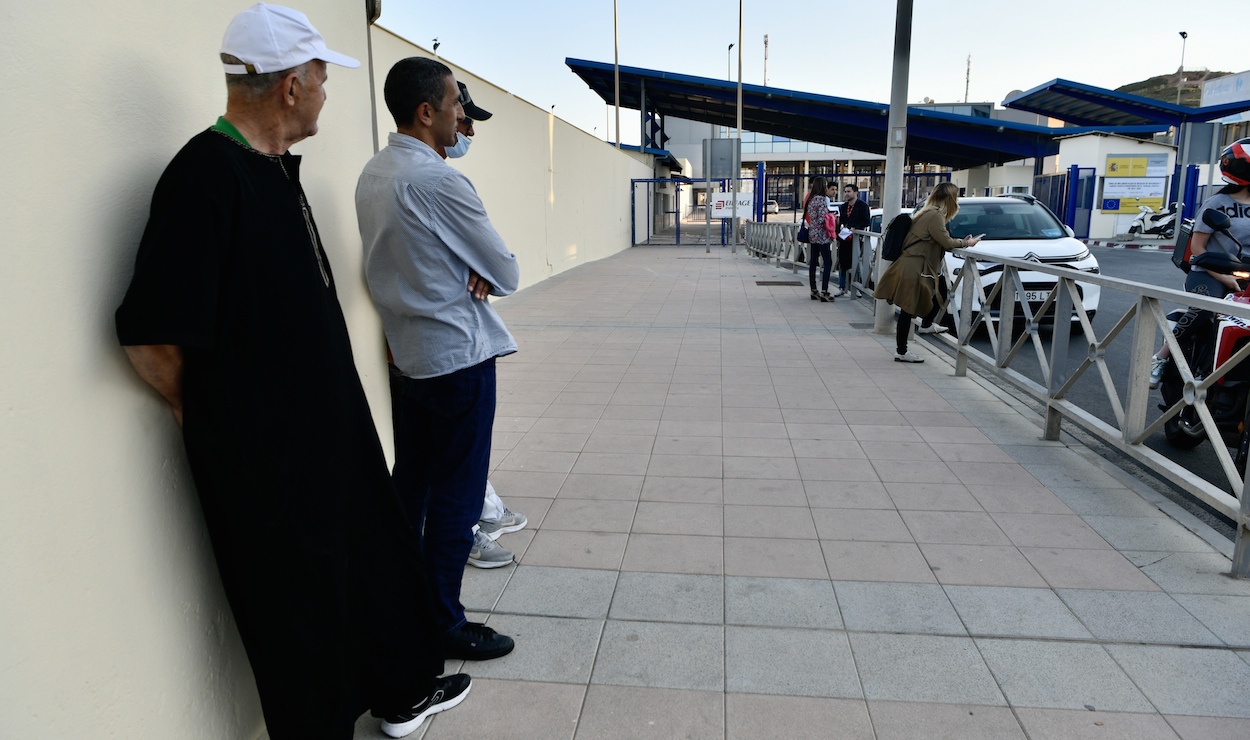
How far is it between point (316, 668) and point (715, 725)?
3.81 feet

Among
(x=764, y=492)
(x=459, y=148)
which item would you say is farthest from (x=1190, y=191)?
(x=459, y=148)

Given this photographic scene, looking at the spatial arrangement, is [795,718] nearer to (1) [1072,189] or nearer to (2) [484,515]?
(2) [484,515]

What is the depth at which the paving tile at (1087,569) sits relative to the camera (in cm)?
329

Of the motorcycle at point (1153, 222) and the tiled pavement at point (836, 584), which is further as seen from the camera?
the motorcycle at point (1153, 222)

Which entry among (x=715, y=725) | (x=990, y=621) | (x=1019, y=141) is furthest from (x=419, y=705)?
(x=1019, y=141)

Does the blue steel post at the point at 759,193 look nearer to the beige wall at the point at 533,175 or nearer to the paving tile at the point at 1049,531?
the beige wall at the point at 533,175

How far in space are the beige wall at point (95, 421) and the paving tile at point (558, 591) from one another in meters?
1.11

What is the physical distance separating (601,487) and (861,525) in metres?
1.38

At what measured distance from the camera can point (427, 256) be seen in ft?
8.09

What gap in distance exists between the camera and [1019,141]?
2862 centimetres

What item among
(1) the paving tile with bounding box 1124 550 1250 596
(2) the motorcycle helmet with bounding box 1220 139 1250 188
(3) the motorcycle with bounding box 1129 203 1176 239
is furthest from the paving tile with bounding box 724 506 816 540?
(3) the motorcycle with bounding box 1129 203 1176 239

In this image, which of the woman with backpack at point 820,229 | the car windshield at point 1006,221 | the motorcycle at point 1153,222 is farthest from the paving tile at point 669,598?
the motorcycle at point 1153,222

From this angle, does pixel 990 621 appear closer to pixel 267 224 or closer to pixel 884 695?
pixel 884 695

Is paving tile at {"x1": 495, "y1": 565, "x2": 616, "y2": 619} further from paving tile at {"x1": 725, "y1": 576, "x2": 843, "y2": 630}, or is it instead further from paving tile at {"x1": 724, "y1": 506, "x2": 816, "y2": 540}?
paving tile at {"x1": 724, "y1": 506, "x2": 816, "y2": 540}
